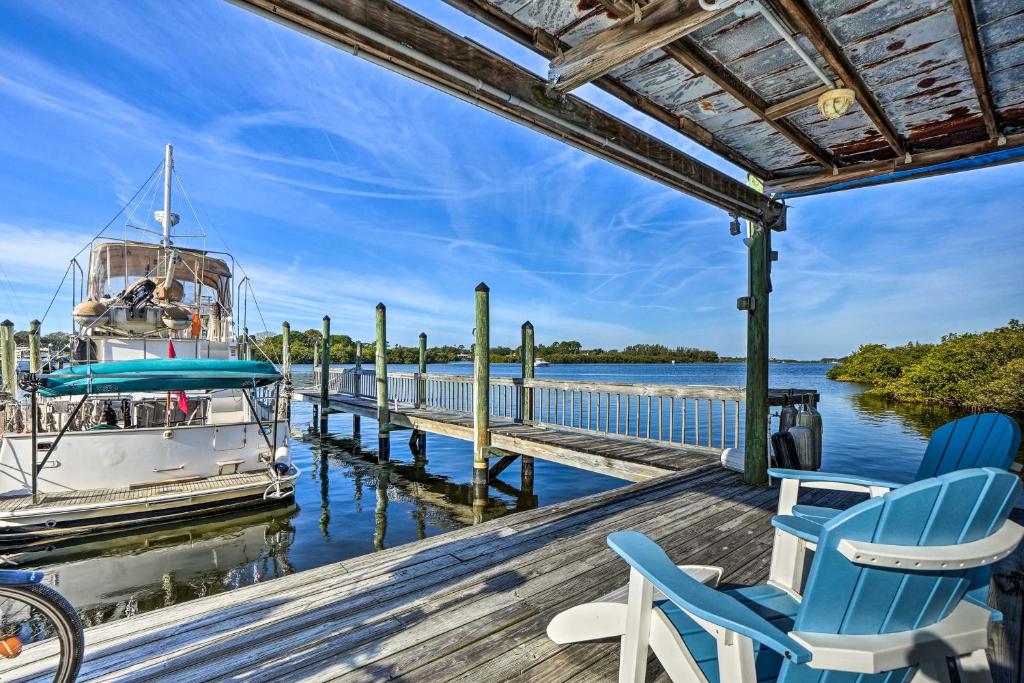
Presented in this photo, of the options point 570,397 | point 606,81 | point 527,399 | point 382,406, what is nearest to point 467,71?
point 606,81

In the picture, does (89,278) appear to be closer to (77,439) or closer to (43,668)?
(77,439)

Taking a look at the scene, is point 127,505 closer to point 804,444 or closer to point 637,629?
point 637,629

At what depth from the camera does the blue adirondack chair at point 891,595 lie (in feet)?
3.43

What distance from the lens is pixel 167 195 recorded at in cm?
998

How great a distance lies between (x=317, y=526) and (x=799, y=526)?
7.21m

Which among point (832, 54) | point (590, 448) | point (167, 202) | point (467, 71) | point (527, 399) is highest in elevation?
point (167, 202)

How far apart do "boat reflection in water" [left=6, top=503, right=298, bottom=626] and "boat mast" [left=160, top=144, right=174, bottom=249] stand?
18.4 feet

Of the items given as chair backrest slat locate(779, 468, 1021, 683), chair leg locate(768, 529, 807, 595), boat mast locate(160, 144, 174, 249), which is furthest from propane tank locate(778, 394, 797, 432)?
boat mast locate(160, 144, 174, 249)

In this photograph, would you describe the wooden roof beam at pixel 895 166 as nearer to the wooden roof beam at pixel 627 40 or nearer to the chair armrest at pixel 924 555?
the wooden roof beam at pixel 627 40

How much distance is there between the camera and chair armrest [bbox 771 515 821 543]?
5.82ft

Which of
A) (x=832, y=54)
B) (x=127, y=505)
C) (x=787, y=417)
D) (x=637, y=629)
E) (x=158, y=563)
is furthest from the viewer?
(x=127, y=505)

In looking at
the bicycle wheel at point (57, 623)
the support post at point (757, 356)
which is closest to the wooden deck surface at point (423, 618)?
the bicycle wheel at point (57, 623)

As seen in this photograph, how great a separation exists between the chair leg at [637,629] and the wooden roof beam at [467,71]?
213cm

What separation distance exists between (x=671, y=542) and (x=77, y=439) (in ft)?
24.5
